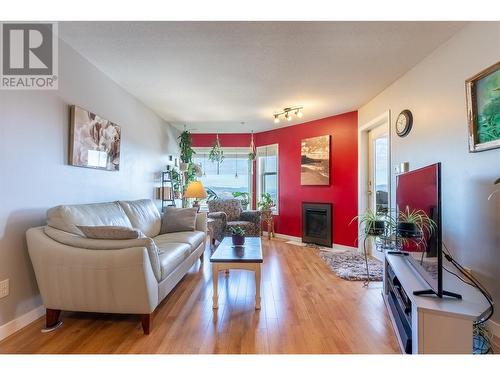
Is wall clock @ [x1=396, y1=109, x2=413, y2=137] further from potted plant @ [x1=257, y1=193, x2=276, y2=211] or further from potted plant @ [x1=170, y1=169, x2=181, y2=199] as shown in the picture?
potted plant @ [x1=170, y1=169, x2=181, y2=199]

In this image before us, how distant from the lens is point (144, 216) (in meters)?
3.39

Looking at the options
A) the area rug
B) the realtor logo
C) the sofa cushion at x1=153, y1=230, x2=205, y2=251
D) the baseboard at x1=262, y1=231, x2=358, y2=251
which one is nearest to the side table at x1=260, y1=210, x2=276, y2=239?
the baseboard at x1=262, y1=231, x2=358, y2=251

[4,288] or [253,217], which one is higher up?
[253,217]

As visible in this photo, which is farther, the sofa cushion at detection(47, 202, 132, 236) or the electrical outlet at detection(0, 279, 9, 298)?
the sofa cushion at detection(47, 202, 132, 236)

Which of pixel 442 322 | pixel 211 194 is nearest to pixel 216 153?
pixel 211 194

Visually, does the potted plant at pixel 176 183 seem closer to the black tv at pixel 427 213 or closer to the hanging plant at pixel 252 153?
the hanging plant at pixel 252 153

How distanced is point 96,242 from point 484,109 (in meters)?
3.05

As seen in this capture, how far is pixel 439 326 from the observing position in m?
1.39

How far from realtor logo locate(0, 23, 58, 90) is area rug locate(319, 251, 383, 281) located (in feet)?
11.9

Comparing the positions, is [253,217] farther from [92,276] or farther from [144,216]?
[92,276]

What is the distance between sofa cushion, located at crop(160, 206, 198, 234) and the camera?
3707 millimetres
